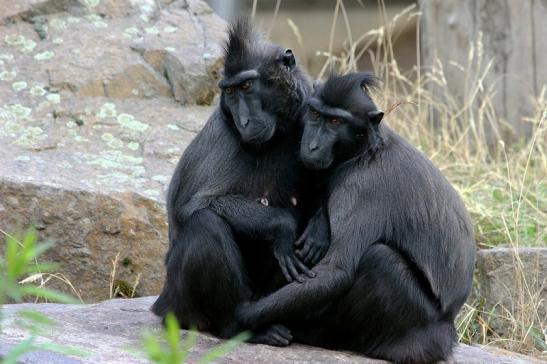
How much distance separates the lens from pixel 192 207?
5.36 metres

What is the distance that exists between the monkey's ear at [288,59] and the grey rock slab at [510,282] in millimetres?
2238

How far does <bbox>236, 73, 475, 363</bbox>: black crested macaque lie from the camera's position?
5133 millimetres

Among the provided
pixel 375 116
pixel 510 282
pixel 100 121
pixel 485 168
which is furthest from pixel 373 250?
pixel 485 168

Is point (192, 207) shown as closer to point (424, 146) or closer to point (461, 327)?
point (461, 327)

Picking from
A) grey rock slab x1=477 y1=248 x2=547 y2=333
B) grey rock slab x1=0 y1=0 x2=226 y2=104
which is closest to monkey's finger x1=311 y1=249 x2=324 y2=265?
grey rock slab x1=477 y1=248 x2=547 y2=333

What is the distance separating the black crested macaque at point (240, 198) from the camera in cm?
521

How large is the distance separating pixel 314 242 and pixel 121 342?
1.10 meters

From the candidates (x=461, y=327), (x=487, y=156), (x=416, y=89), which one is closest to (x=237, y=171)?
(x=461, y=327)

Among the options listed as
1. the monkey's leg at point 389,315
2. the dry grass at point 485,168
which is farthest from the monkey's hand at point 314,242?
the dry grass at point 485,168

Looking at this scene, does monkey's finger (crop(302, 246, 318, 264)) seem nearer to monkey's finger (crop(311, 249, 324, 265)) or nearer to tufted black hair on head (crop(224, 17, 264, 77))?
monkey's finger (crop(311, 249, 324, 265))

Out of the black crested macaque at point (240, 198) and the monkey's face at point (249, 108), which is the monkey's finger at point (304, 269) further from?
the monkey's face at point (249, 108)

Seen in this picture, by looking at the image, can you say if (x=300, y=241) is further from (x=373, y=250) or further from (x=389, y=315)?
(x=389, y=315)

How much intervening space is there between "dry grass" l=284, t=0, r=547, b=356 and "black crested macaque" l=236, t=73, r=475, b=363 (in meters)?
1.47

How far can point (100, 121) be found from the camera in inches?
311
